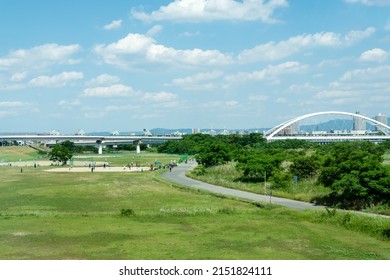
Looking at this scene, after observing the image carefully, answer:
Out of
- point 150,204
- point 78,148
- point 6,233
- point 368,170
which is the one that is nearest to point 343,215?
point 368,170

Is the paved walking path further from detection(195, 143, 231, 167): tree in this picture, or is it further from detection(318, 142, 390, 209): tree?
detection(195, 143, 231, 167): tree

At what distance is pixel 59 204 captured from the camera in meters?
30.6

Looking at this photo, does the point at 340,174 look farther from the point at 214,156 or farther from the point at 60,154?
the point at 60,154

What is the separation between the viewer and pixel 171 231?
20.7 metres

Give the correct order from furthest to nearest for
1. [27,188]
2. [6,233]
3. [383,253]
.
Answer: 1. [27,188]
2. [6,233]
3. [383,253]

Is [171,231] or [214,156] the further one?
[214,156]

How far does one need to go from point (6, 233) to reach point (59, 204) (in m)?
10.9

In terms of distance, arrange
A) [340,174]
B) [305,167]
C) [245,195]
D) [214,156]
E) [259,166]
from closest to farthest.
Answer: [340,174] < [245,195] < [305,167] < [259,166] < [214,156]

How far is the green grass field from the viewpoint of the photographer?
16.5m

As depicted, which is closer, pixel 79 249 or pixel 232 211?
pixel 79 249

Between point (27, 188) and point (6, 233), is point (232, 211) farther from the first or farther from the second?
point (27, 188)

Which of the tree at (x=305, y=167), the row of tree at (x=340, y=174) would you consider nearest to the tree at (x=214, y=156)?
the row of tree at (x=340, y=174)

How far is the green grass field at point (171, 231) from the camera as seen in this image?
16.5 metres

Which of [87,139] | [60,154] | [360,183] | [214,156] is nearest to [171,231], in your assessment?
[360,183]
